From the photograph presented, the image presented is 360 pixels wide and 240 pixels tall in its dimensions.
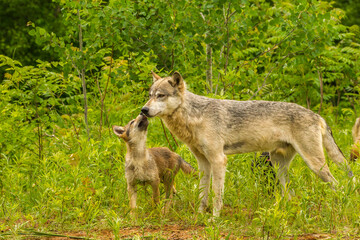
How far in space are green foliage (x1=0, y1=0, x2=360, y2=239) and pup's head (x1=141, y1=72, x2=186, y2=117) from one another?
988mm

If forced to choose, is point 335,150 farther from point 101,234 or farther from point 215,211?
point 101,234

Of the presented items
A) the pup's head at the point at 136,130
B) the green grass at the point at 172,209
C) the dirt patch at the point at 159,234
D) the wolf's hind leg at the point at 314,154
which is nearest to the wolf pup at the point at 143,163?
the pup's head at the point at 136,130

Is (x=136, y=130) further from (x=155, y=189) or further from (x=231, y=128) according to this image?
(x=231, y=128)

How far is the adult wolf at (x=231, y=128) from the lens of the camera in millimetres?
6527

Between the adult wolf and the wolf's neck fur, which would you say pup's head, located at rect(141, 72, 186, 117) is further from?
the wolf's neck fur

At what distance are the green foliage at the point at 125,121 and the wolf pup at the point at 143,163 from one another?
A: 247 millimetres

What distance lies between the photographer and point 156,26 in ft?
28.4

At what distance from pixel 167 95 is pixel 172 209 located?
5.10 feet

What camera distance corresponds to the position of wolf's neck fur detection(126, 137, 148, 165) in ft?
21.6

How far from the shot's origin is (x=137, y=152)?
663cm

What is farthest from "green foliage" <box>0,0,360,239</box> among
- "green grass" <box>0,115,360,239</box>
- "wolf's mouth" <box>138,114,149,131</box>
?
"wolf's mouth" <box>138,114,149,131</box>

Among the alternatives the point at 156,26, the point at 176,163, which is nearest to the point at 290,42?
the point at 156,26

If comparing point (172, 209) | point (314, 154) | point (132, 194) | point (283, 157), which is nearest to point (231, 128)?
point (283, 157)

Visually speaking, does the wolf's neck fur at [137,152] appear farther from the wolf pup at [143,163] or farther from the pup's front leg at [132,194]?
the pup's front leg at [132,194]
